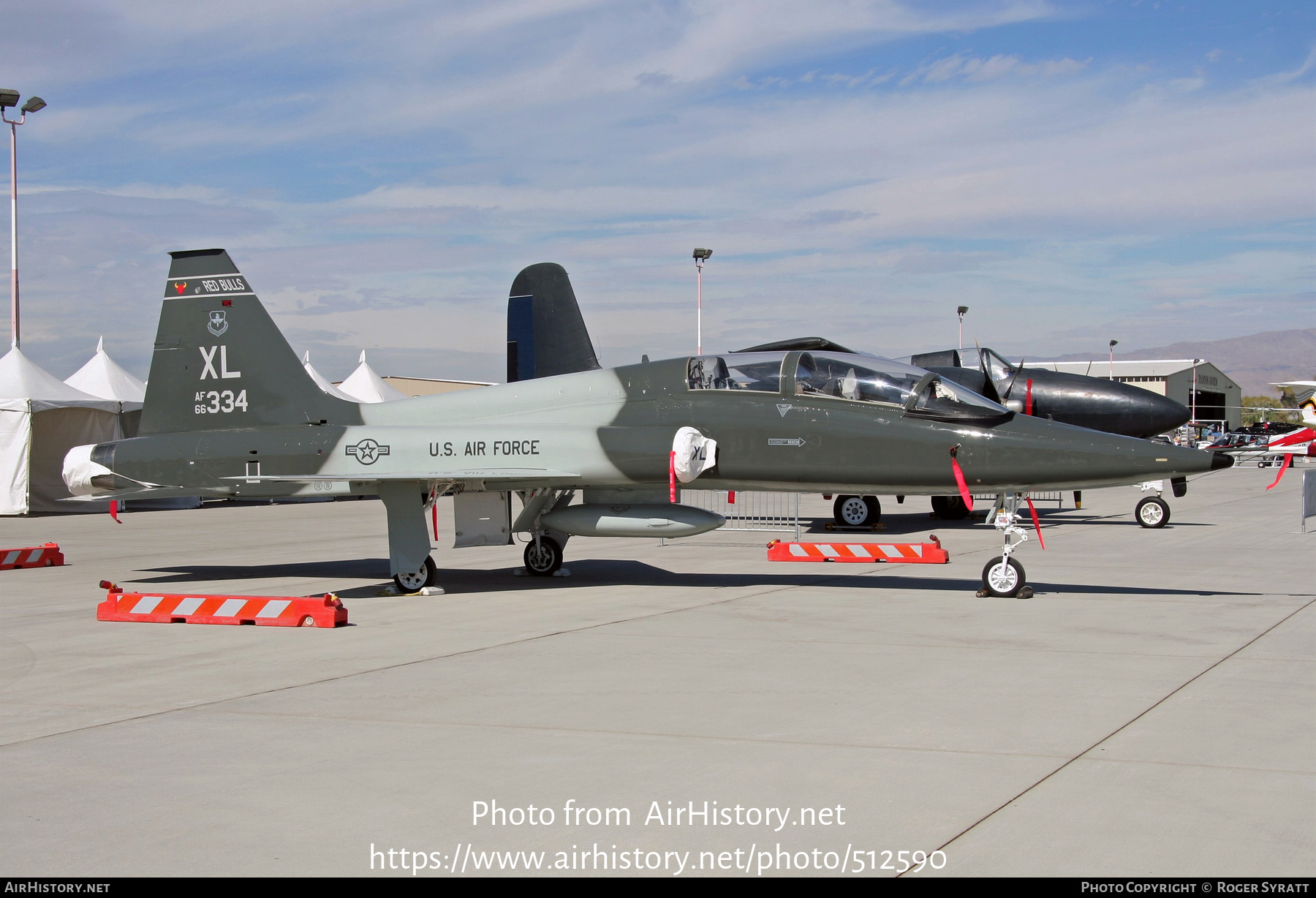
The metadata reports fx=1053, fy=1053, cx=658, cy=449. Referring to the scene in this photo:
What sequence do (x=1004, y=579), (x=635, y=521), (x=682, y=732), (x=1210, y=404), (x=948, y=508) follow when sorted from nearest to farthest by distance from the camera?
(x=682, y=732), (x=1004, y=579), (x=635, y=521), (x=948, y=508), (x=1210, y=404)

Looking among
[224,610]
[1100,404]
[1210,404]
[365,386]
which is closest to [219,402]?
[224,610]

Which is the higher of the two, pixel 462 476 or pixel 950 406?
pixel 950 406

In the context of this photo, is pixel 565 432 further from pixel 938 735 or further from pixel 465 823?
pixel 465 823

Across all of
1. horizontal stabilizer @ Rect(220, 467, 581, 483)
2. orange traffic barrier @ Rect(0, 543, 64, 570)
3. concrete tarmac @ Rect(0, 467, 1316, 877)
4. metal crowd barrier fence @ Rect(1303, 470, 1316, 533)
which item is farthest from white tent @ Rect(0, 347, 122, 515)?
metal crowd barrier fence @ Rect(1303, 470, 1316, 533)

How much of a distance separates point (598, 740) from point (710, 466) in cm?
551

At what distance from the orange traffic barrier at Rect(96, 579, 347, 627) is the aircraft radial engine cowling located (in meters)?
3.00

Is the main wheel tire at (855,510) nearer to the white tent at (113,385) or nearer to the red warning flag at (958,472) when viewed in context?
the red warning flag at (958,472)

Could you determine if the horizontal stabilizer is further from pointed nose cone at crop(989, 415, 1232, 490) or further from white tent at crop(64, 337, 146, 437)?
white tent at crop(64, 337, 146, 437)

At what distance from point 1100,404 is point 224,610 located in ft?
44.9

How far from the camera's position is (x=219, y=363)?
12.4 m

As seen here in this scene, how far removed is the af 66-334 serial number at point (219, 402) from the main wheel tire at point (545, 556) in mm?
3802

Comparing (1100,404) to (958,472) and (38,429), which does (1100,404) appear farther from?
(38,429)

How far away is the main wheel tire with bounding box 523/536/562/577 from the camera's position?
12820mm

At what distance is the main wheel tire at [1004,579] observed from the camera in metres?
10.3
